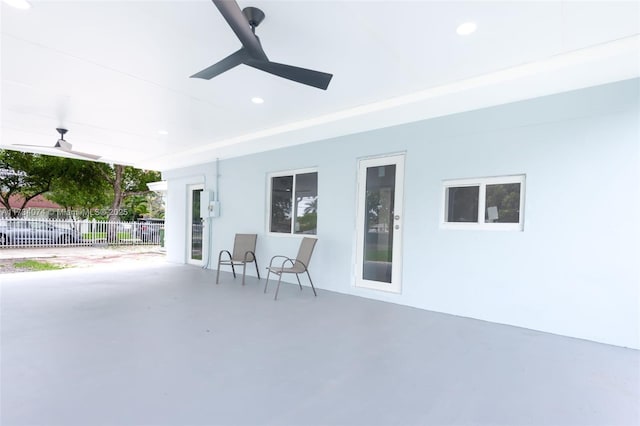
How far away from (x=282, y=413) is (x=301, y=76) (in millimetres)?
2407

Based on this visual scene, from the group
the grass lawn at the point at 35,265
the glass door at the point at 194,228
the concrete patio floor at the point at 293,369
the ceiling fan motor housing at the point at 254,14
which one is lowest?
the grass lawn at the point at 35,265

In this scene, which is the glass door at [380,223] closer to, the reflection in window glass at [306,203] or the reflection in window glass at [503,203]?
the reflection in window glass at [306,203]

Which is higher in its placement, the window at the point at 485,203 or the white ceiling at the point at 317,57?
the white ceiling at the point at 317,57

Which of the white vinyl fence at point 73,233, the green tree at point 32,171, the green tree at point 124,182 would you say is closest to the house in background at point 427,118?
the white vinyl fence at point 73,233

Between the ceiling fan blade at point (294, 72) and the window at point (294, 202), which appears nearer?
the ceiling fan blade at point (294, 72)

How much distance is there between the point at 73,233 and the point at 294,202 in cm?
1090

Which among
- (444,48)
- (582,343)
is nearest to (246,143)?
(444,48)

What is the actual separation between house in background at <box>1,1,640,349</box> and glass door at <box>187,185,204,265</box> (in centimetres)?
274

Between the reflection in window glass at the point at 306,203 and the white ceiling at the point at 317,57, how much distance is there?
100 cm

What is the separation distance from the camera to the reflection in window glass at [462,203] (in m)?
3.83

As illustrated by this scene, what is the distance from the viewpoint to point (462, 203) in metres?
3.93

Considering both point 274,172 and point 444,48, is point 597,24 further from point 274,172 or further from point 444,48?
point 274,172

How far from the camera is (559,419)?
1.82 m

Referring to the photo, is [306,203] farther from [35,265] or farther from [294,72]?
[35,265]
